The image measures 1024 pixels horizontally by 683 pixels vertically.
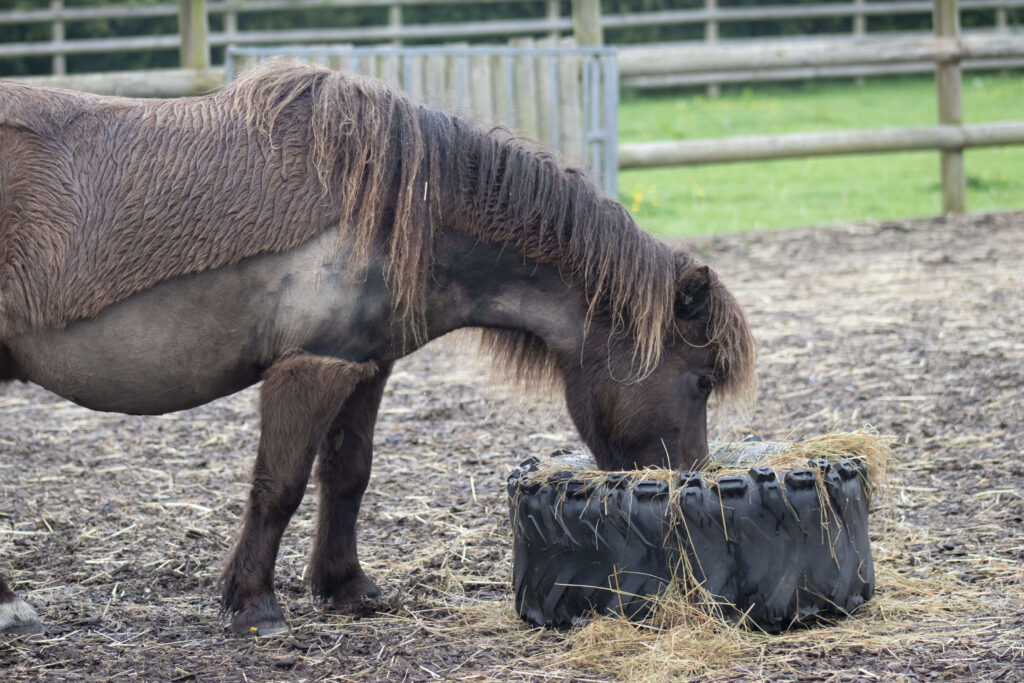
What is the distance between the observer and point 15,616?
319cm

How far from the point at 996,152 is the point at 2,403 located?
14.1 meters

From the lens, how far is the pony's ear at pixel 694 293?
3234 mm

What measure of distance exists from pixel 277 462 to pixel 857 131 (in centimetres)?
794

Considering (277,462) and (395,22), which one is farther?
(395,22)

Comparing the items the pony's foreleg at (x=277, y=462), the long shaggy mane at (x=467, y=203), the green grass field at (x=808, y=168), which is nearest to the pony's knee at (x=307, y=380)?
the pony's foreleg at (x=277, y=462)

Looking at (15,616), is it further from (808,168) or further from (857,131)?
(808,168)

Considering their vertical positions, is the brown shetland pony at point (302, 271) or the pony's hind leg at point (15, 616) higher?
the brown shetland pony at point (302, 271)

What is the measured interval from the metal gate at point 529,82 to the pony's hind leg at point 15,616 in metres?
5.55

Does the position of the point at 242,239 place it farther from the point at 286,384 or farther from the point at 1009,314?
the point at 1009,314

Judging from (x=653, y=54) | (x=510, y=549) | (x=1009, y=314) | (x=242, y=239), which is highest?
(x=653, y=54)

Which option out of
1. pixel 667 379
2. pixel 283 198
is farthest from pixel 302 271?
pixel 667 379

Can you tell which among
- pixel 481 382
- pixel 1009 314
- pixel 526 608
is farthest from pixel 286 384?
pixel 1009 314

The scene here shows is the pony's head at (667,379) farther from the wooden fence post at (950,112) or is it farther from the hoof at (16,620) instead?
the wooden fence post at (950,112)

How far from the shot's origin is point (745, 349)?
3.32m
